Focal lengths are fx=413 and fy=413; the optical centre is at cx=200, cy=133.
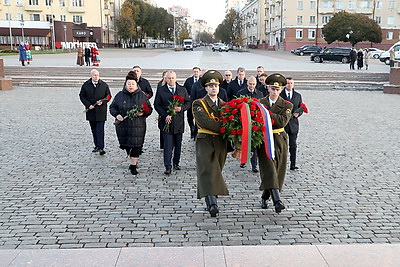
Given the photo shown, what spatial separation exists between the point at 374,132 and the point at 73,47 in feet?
212

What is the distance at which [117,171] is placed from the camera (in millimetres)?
7590

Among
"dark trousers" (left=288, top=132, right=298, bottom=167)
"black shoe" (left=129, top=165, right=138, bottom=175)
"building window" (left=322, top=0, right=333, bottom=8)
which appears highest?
"building window" (left=322, top=0, right=333, bottom=8)

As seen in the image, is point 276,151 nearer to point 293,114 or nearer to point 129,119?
point 293,114

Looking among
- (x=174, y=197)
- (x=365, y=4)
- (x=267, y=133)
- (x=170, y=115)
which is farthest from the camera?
(x=365, y=4)

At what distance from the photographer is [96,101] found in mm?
8578

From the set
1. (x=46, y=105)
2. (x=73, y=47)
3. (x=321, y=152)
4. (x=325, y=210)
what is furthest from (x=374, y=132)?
(x=73, y=47)

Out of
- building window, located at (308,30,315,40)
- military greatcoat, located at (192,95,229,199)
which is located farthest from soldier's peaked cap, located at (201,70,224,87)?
building window, located at (308,30,315,40)

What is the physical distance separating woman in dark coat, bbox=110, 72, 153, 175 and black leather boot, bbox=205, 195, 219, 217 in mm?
2278

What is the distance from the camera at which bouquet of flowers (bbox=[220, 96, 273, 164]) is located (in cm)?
507

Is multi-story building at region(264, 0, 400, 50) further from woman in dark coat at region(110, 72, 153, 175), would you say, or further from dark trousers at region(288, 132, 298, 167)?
woman in dark coat at region(110, 72, 153, 175)

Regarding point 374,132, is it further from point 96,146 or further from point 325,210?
point 96,146

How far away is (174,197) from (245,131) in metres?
1.84

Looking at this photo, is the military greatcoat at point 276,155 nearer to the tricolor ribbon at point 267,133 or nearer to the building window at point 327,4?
the tricolor ribbon at point 267,133

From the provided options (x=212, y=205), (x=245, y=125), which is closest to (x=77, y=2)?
(x=212, y=205)
